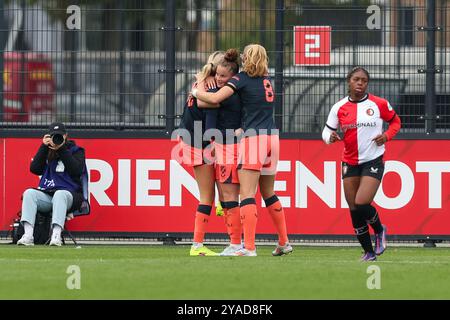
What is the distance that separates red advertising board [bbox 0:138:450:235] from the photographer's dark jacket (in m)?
0.68

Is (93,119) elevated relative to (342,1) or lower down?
lower down

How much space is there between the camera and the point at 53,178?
16203 mm

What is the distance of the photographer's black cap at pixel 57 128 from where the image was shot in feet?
53.3

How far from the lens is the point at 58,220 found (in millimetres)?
15875

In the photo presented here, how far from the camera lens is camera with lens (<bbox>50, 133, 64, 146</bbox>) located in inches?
639

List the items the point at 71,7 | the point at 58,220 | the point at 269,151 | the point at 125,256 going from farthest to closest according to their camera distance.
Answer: the point at 71,7 → the point at 58,220 → the point at 125,256 → the point at 269,151

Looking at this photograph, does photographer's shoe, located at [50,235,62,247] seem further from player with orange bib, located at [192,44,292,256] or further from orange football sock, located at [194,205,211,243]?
player with orange bib, located at [192,44,292,256]

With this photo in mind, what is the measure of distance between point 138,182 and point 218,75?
3707 mm

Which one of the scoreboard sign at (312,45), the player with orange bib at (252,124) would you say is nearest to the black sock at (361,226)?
the player with orange bib at (252,124)

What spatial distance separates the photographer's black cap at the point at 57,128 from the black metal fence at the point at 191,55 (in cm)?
77

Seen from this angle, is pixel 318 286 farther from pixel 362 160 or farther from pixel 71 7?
pixel 71 7

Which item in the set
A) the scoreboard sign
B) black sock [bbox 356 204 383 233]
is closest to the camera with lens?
the scoreboard sign
